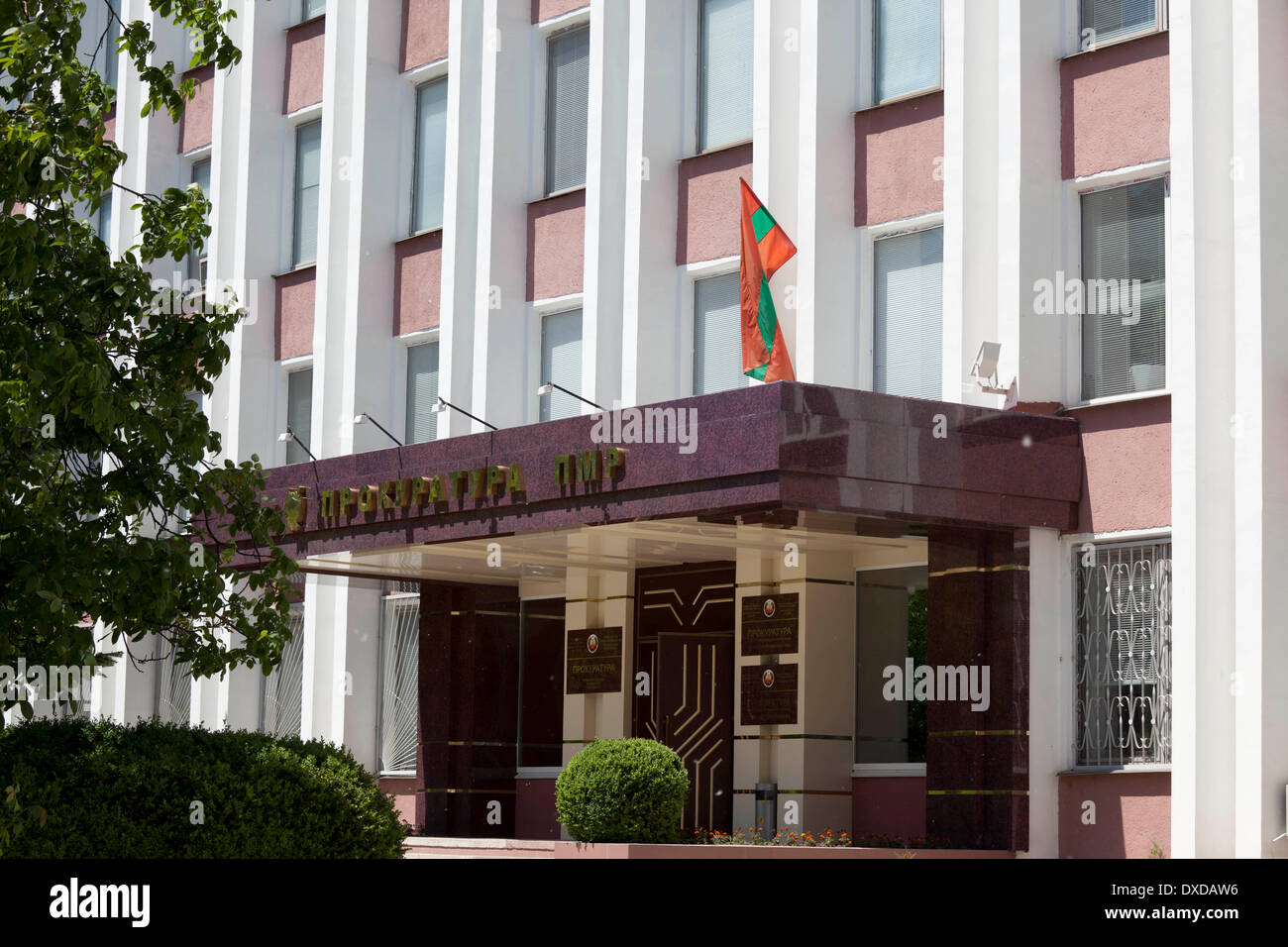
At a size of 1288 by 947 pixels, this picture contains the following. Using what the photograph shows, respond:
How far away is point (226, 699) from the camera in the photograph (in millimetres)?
27406

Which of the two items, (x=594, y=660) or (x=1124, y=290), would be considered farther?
(x=594, y=660)

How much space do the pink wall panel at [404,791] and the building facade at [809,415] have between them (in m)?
0.13

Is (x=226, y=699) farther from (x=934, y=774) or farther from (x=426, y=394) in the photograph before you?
(x=934, y=774)

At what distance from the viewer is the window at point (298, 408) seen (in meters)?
27.3

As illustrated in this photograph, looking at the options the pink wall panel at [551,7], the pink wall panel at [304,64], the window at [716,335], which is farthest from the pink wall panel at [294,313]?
the window at [716,335]

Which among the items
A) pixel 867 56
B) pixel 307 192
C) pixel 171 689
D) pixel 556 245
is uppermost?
pixel 307 192

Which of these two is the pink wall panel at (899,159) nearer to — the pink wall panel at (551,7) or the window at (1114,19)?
the window at (1114,19)

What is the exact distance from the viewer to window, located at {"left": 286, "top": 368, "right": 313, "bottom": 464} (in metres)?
27.3

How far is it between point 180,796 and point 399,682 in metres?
12.2

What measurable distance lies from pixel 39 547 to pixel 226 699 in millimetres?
15503

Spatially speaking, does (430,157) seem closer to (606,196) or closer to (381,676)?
(606,196)

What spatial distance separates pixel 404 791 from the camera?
81.9 feet

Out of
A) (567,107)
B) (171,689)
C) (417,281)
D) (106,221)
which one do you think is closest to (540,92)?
(567,107)
